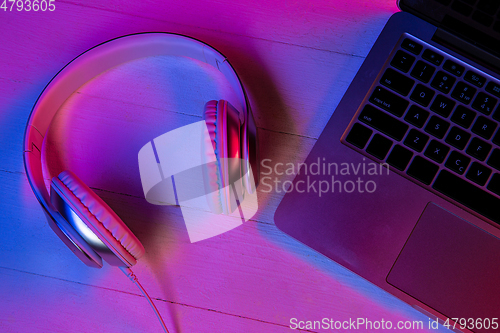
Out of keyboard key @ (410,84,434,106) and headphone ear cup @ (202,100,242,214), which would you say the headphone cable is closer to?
headphone ear cup @ (202,100,242,214)

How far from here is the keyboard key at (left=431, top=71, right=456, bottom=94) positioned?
0.47 metres

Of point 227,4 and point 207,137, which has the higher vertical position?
point 227,4

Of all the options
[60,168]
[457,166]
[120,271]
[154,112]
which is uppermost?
[457,166]

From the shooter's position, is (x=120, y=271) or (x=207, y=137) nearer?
(x=207, y=137)

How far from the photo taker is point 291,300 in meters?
0.53

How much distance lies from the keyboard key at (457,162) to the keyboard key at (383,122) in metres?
0.08

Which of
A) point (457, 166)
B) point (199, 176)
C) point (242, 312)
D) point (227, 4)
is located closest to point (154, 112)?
point (199, 176)

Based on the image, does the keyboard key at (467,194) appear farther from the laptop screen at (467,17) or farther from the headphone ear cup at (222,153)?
the headphone ear cup at (222,153)

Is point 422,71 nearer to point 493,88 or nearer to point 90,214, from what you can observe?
point 493,88

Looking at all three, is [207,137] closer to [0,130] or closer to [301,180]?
[301,180]

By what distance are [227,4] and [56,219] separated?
463mm

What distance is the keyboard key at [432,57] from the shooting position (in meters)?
0.48

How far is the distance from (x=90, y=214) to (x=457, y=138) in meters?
0.55

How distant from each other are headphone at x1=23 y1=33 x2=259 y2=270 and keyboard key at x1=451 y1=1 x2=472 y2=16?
0.34 metres
